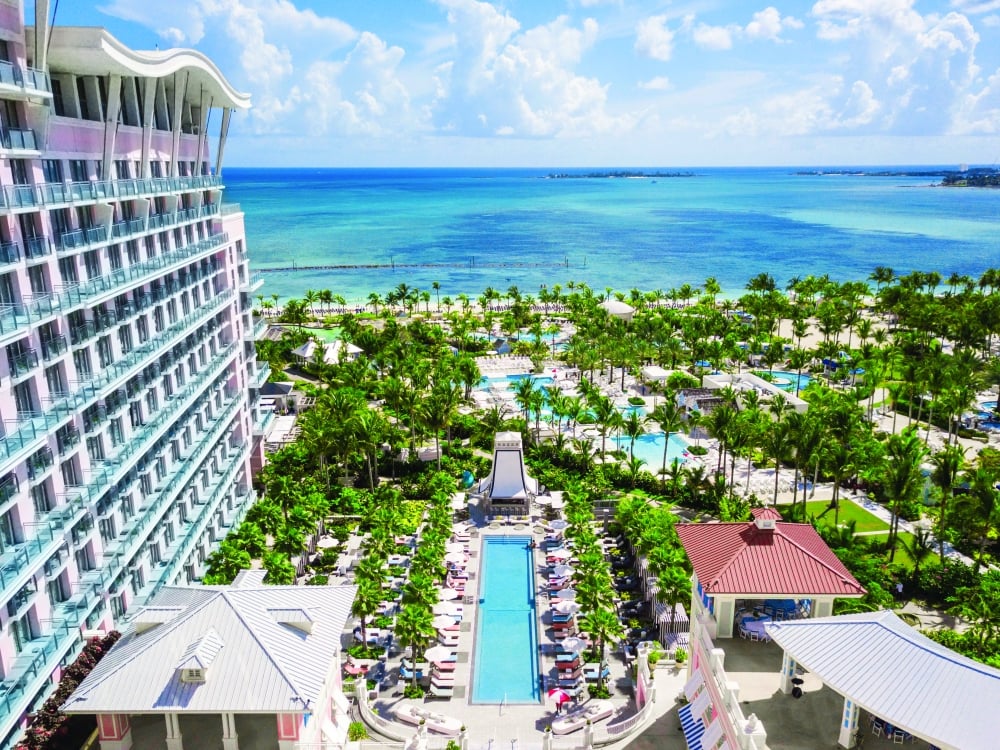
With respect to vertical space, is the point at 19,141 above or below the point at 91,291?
above

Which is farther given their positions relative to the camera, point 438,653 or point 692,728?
point 438,653

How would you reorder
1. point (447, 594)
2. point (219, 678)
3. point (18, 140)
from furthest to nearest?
point (447, 594) < point (18, 140) < point (219, 678)

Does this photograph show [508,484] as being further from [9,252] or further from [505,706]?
[9,252]

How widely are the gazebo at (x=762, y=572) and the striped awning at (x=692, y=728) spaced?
9.08 feet

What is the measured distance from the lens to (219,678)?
2214 centimetres

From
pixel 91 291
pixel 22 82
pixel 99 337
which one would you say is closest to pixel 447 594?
pixel 99 337

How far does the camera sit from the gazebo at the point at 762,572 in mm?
24719

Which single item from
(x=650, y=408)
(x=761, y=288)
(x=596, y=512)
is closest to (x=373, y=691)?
(x=596, y=512)

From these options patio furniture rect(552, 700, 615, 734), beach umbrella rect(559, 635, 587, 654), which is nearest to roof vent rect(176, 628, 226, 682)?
patio furniture rect(552, 700, 615, 734)

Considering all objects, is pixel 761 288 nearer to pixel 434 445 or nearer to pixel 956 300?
pixel 956 300

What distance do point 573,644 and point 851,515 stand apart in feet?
76.3

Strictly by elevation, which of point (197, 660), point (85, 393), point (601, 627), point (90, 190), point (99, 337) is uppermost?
point (90, 190)

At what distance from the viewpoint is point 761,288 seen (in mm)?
108562

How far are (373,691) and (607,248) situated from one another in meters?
171
